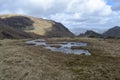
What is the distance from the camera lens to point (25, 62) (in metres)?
39.3

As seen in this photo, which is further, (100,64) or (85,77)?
(100,64)

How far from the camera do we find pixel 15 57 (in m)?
43.0

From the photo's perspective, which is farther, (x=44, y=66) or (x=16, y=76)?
(x=44, y=66)

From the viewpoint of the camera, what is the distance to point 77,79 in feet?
100

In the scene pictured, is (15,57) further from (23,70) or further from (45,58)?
(23,70)

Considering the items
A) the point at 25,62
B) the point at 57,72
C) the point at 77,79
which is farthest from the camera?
the point at 25,62

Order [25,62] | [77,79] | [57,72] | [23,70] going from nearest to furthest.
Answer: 1. [77,79]
2. [57,72]
3. [23,70]
4. [25,62]

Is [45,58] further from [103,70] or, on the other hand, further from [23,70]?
[103,70]

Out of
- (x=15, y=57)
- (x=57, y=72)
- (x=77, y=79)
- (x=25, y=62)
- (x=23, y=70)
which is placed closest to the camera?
(x=77, y=79)

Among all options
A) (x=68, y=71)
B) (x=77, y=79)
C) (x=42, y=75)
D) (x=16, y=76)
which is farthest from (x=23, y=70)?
(x=77, y=79)

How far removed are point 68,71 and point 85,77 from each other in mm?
3091

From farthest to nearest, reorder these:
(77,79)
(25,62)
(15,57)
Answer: (15,57) < (25,62) < (77,79)

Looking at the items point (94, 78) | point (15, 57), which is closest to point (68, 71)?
point (94, 78)

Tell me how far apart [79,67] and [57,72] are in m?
4.24
